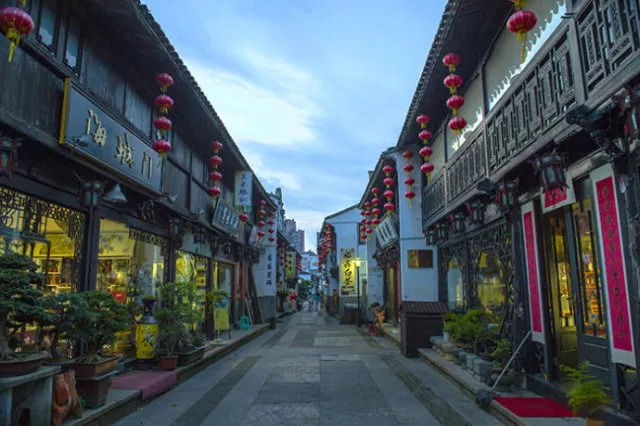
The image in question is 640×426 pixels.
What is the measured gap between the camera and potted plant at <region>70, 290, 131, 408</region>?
5879mm

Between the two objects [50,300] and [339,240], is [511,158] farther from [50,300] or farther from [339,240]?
[339,240]

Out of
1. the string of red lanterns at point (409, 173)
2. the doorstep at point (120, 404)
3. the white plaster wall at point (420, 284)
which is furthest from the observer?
the white plaster wall at point (420, 284)

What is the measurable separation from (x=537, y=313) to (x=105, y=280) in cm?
809

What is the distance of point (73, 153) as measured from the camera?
659 centimetres

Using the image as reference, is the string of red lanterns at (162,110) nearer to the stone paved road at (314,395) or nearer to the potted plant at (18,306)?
the potted plant at (18,306)

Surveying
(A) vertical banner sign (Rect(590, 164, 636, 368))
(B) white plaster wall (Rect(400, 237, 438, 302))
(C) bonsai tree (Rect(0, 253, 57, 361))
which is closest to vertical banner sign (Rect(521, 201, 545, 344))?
(A) vertical banner sign (Rect(590, 164, 636, 368))

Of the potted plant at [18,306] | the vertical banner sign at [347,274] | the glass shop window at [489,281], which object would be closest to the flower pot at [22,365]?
the potted plant at [18,306]

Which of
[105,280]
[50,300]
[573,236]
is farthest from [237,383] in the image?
[573,236]

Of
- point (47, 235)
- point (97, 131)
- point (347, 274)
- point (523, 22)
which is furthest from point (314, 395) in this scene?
point (347, 274)

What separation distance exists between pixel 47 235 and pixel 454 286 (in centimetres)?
1106

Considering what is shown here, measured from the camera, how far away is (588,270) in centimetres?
650

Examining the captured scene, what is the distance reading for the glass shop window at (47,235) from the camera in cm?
590

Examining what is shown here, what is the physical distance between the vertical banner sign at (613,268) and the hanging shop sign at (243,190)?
40.6ft

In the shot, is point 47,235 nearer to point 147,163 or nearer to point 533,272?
point 147,163
